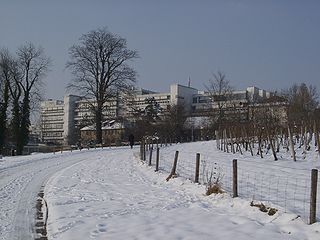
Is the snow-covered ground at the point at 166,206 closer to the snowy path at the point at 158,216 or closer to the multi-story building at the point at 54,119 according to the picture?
the snowy path at the point at 158,216

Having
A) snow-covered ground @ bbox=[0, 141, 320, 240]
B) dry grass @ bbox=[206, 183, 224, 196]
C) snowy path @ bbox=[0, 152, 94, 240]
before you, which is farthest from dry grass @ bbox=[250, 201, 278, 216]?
snowy path @ bbox=[0, 152, 94, 240]

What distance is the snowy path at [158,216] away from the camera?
8180 millimetres

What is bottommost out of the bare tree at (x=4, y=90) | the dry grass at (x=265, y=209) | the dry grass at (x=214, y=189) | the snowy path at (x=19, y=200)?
the snowy path at (x=19, y=200)

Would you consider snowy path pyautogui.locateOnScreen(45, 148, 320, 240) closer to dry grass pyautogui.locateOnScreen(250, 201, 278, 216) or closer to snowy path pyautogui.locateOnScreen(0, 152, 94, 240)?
dry grass pyautogui.locateOnScreen(250, 201, 278, 216)

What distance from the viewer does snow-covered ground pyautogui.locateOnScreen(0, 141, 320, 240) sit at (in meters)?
8.35

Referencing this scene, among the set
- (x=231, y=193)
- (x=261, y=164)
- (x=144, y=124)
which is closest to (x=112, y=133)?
(x=144, y=124)

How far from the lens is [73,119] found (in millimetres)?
134625

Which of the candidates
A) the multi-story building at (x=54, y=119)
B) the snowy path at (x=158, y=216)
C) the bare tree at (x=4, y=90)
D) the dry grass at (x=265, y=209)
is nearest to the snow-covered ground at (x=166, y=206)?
the snowy path at (x=158, y=216)

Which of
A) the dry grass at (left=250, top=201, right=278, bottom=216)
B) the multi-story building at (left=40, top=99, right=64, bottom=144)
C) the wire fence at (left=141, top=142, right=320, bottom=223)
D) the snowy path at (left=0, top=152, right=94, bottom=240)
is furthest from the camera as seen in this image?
the multi-story building at (left=40, top=99, right=64, bottom=144)

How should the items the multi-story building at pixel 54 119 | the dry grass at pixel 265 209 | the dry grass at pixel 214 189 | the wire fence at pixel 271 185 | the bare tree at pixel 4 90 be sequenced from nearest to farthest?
the dry grass at pixel 265 209 < the wire fence at pixel 271 185 < the dry grass at pixel 214 189 < the bare tree at pixel 4 90 < the multi-story building at pixel 54 119

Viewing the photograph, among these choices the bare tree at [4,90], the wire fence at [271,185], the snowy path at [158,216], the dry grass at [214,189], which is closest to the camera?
the snowy path at [158,216]

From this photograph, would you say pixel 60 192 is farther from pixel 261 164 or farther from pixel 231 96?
pixel 231 96

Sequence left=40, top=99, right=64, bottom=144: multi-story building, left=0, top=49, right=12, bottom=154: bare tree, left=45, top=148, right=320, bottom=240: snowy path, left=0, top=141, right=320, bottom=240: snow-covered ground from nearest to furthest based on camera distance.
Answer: left=45, top=148, right=320, bottom=240: snowy path → left=0, top=141, right=320, bottom=240: snow-covered ground → left=0, top=49, right=12, bottom=154: bare tree → left=40, top=99, right=64, bottom=144: multi-story building

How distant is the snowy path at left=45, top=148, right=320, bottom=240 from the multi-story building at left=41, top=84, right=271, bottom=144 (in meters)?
41.2
